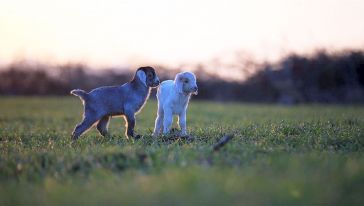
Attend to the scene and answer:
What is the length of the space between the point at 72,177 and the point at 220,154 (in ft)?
7.80

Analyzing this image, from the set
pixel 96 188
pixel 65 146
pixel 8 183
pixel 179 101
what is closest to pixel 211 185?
pixel 96 188

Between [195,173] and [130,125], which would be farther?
[130,125]

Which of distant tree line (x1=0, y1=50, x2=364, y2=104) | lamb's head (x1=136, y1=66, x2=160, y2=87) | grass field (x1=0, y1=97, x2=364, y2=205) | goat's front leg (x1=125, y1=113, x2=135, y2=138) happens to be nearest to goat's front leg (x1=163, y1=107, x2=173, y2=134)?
goat's front leg (x1=125, y1=113, x2=135, y2=138)

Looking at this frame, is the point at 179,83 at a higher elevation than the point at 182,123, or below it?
higher

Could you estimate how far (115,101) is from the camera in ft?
42.0

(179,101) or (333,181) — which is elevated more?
(179,101)

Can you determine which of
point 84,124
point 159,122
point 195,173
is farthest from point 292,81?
point 195,173

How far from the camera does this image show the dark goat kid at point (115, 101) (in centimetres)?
1259

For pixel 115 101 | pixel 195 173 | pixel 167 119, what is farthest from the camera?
pixel 115 101

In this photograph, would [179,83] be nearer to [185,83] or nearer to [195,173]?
[185,83]

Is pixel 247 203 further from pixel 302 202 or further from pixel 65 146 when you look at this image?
Result: pixel 65 146

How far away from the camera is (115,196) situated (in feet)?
20.8

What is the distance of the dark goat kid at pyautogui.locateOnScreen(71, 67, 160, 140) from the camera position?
12594 millimetres

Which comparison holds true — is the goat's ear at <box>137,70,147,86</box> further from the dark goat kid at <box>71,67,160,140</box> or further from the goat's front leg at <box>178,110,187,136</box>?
the goat's front leg at <box>178,110,187,136</box>
